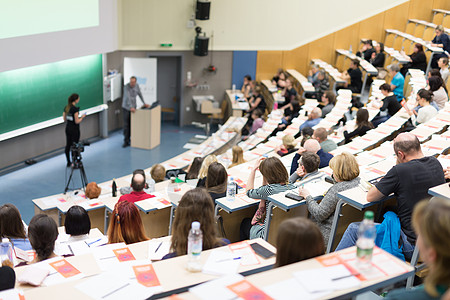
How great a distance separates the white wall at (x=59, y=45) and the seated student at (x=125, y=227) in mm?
5336

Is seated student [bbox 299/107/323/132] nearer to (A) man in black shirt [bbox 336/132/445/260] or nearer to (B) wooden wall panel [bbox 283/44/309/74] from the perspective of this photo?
(B) wooden wall panel [bbox 283/44/309/74]

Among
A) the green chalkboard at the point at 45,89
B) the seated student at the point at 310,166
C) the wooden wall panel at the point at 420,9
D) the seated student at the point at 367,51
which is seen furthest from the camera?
the wooden wall panel at the point at 420,9

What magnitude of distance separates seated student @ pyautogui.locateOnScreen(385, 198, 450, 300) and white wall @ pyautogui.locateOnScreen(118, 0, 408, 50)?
11442 millimetres

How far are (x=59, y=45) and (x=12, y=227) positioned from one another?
6109 mm

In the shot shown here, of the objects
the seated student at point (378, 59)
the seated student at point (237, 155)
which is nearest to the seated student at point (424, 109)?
the seated student at point (237, 155)

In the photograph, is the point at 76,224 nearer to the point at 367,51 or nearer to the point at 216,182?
the point at 216,182

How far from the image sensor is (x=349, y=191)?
4.06 metres

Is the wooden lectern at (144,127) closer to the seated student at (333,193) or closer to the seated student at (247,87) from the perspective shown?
the seated student at (247,87)

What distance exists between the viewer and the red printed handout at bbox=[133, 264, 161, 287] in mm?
2596

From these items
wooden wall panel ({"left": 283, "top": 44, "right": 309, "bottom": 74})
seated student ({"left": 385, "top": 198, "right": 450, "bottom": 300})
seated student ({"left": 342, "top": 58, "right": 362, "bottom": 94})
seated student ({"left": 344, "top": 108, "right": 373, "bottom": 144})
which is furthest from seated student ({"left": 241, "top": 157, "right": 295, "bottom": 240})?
wooden wall panel ({"left": 283, "top": 44, "right": 309, "bottom": 74})

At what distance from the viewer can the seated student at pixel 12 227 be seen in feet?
13.3

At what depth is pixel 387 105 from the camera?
934 cm

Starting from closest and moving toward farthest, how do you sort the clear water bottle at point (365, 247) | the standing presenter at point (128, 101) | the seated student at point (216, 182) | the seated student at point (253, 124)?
the clear water bottle at point (365, 247)
the seated student at point (216, 182)
the seated student at point (253, 124)
the standing presenter at point (128, 101)

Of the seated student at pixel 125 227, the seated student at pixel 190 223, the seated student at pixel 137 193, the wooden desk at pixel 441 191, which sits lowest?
the seated student at pixel 137 193
